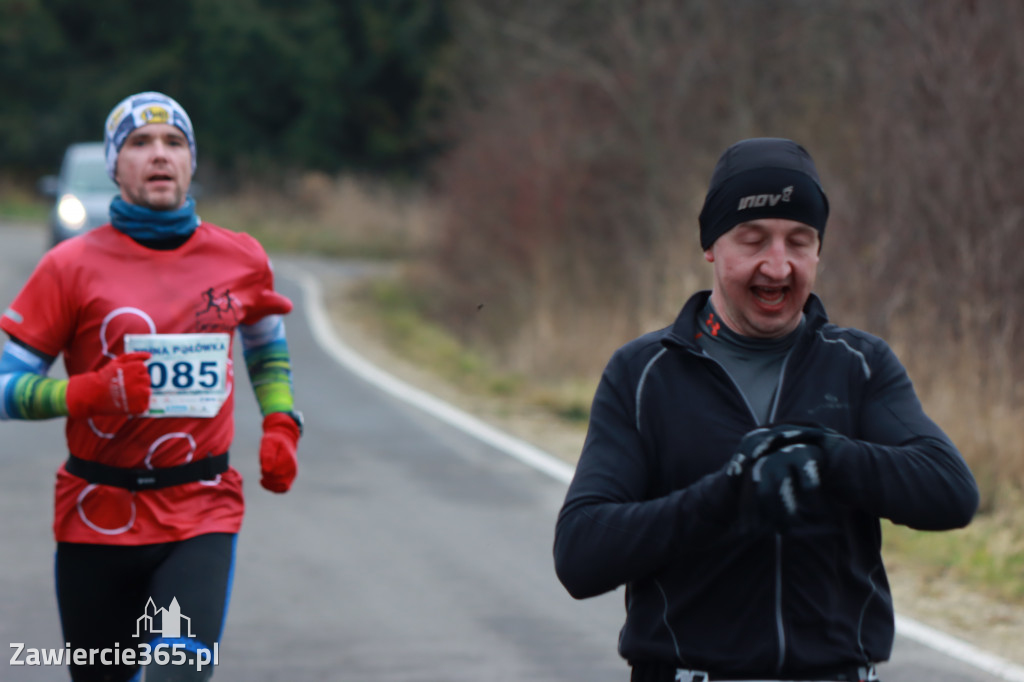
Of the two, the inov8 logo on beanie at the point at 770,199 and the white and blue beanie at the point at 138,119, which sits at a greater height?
the white and blue beanie at the point at 138,119

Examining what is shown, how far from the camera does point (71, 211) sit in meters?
22.9

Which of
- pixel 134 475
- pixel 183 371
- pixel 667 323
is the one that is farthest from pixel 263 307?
pixel 667 323

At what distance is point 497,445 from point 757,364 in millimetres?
8385

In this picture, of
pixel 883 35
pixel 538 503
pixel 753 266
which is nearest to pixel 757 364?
pixel 753 266

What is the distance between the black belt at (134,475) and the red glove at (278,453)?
0.63 feet

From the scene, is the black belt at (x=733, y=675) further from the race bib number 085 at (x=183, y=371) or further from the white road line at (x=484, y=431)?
the white road line at (x=484, y=431)

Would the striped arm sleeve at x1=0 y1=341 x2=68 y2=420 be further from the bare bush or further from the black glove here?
the bare bush

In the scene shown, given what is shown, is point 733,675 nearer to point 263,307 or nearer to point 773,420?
point 773,420

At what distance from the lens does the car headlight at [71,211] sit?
73.9ft

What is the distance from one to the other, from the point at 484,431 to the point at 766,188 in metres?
9.12

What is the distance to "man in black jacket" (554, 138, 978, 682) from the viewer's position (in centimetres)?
244

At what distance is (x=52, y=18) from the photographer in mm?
55188

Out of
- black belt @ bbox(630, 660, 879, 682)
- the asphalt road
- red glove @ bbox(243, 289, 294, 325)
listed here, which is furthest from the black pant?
the asphalt road

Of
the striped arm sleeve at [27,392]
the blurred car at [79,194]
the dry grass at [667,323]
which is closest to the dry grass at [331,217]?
the dry grass at [667,323]
